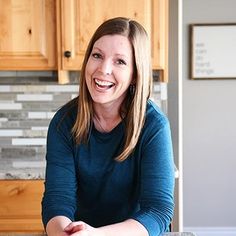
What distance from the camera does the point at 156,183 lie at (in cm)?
110

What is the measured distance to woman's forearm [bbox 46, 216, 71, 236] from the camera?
1.04 meters

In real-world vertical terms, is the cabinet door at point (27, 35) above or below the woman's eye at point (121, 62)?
above

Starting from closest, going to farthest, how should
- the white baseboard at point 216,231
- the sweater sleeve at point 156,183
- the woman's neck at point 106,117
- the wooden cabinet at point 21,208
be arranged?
the sweater sleeve at point 156,183 < the woman's neck at point 106,117 < the wooden cabinet at point 21,208 < the white baseboard at point 216,231

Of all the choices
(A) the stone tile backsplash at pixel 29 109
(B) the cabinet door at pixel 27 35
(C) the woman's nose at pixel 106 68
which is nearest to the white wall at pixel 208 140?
(A) the stone tile backsplash at pixel 29 109

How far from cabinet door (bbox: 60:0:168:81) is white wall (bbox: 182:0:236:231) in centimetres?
93

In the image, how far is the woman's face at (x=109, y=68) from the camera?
112 cm

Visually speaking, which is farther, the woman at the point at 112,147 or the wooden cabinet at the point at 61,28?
the wooden cabinet at the point at 61,28

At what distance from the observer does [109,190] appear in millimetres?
1178

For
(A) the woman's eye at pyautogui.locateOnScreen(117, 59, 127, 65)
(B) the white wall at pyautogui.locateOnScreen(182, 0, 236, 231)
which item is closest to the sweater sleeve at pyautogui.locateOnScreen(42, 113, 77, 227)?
(A) the woman's eye at pyautogui.locateOnScreen(117, 59, 127, 65)

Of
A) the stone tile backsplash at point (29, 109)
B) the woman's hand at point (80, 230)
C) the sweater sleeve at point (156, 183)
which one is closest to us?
the woman's hand at point (80, 230)

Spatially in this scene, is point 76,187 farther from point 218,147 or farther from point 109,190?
point 218,147

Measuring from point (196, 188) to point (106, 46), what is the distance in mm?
2318

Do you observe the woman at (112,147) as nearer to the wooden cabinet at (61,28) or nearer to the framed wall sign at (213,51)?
the wooden cabinet at (61,28)

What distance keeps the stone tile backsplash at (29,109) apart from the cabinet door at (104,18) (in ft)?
1.21
